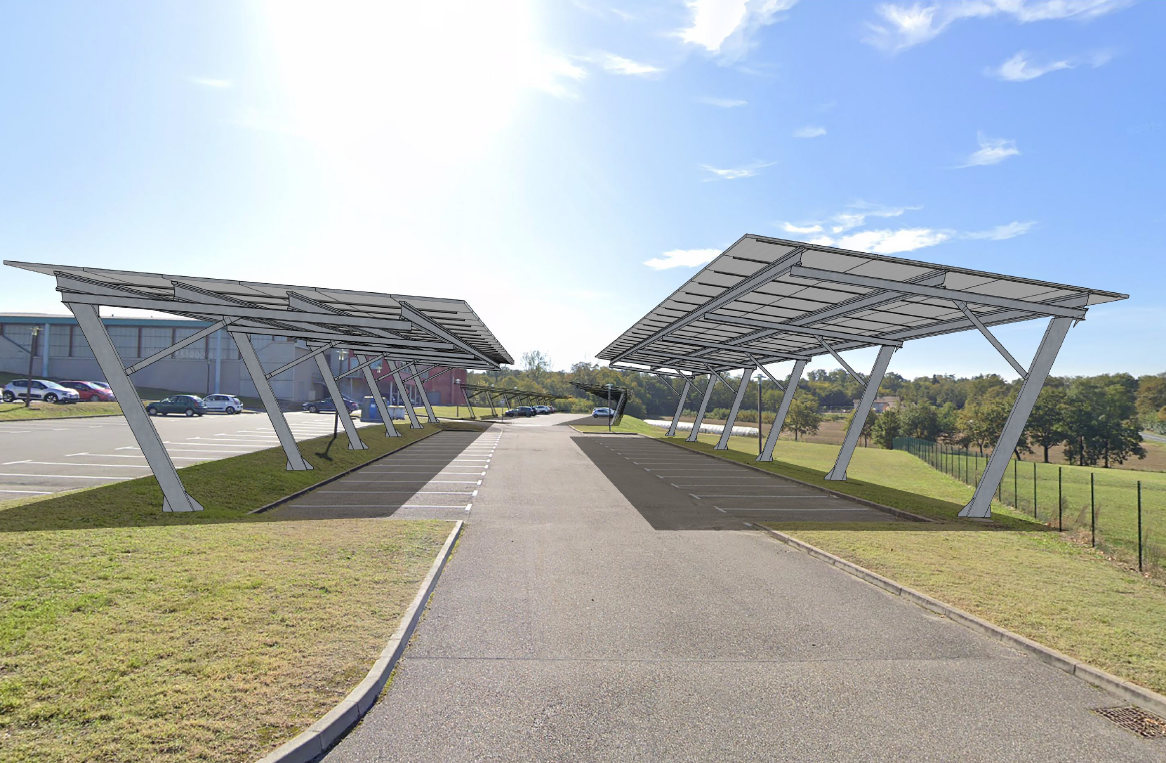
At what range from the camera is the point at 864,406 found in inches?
784

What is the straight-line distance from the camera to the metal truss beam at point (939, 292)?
13.4m

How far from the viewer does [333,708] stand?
4.52 meters

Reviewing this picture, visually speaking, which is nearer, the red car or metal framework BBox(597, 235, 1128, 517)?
metal framework BBox(597, 235, 1128, 517)

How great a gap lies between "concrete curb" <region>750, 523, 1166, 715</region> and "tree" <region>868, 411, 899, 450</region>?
278 ft

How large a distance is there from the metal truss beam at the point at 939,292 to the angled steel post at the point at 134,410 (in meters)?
14.3

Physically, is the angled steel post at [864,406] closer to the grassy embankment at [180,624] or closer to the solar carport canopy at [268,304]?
the solar carport canopy at [268,304]

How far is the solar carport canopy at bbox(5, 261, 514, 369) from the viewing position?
467 inches

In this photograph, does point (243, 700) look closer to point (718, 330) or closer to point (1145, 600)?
point (1145, 600)

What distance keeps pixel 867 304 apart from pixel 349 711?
618 inches

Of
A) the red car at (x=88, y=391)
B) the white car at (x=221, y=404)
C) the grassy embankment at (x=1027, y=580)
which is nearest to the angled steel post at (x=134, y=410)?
the grassy embankment at (x=1027, y=580)

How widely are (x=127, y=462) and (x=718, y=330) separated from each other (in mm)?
22183

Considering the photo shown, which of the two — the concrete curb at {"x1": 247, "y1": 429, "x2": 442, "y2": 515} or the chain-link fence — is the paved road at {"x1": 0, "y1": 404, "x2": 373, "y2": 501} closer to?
the concrete curb at {"x1": 247, "y1": 429, "x2": 442, "y2": 515}

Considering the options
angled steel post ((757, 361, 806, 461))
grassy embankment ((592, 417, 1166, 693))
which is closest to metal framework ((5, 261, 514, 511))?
grassy embankment ((592, 417, 1166, 693))

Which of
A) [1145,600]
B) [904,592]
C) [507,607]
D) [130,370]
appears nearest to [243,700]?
[507,607]
